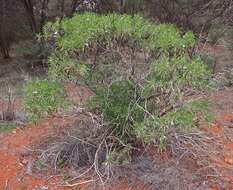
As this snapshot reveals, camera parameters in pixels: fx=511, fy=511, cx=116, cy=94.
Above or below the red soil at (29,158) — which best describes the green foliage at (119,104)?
above

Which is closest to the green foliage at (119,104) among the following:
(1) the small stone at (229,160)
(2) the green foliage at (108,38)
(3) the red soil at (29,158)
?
(2) the green foliage at (108,38)

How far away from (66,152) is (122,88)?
1.00 m

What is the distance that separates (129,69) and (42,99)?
983 millimetres

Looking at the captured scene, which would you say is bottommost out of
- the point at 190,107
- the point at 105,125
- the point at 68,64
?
the point at 105,125

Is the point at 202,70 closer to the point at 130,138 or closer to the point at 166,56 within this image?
the point at 166,56

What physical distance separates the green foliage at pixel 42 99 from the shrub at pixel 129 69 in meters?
0.20

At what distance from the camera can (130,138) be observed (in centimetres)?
563

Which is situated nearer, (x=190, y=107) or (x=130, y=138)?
(x=190, y=107)

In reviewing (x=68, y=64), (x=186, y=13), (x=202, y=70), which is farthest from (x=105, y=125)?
(x=186, y=13)

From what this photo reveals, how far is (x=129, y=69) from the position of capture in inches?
217

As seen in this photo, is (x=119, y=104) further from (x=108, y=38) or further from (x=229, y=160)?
(x=229, y=160)

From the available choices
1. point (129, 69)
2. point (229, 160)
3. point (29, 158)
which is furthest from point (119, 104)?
point (229, 160)

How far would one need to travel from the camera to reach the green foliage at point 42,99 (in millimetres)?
5270

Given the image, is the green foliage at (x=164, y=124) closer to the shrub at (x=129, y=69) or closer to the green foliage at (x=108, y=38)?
the shrub at (x=129, y=69)
